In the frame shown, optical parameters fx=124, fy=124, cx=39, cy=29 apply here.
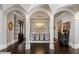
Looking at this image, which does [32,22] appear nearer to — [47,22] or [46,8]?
[47,22]

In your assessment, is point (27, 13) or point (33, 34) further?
point (33, 34)

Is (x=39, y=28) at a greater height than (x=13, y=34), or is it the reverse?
(x=39, y=28)

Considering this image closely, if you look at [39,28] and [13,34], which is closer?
[13,34]

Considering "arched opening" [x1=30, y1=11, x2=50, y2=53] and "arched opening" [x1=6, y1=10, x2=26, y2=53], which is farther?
"arched opening" [x1=30, y1=11, x2=50, y2=53]

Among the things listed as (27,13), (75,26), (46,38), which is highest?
(27,13)

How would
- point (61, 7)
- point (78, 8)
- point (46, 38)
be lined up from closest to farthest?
point (78, 8) < point (61, 7) < point (46, 38)

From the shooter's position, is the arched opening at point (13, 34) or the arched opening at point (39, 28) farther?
the arched opening at point (39, 28)
